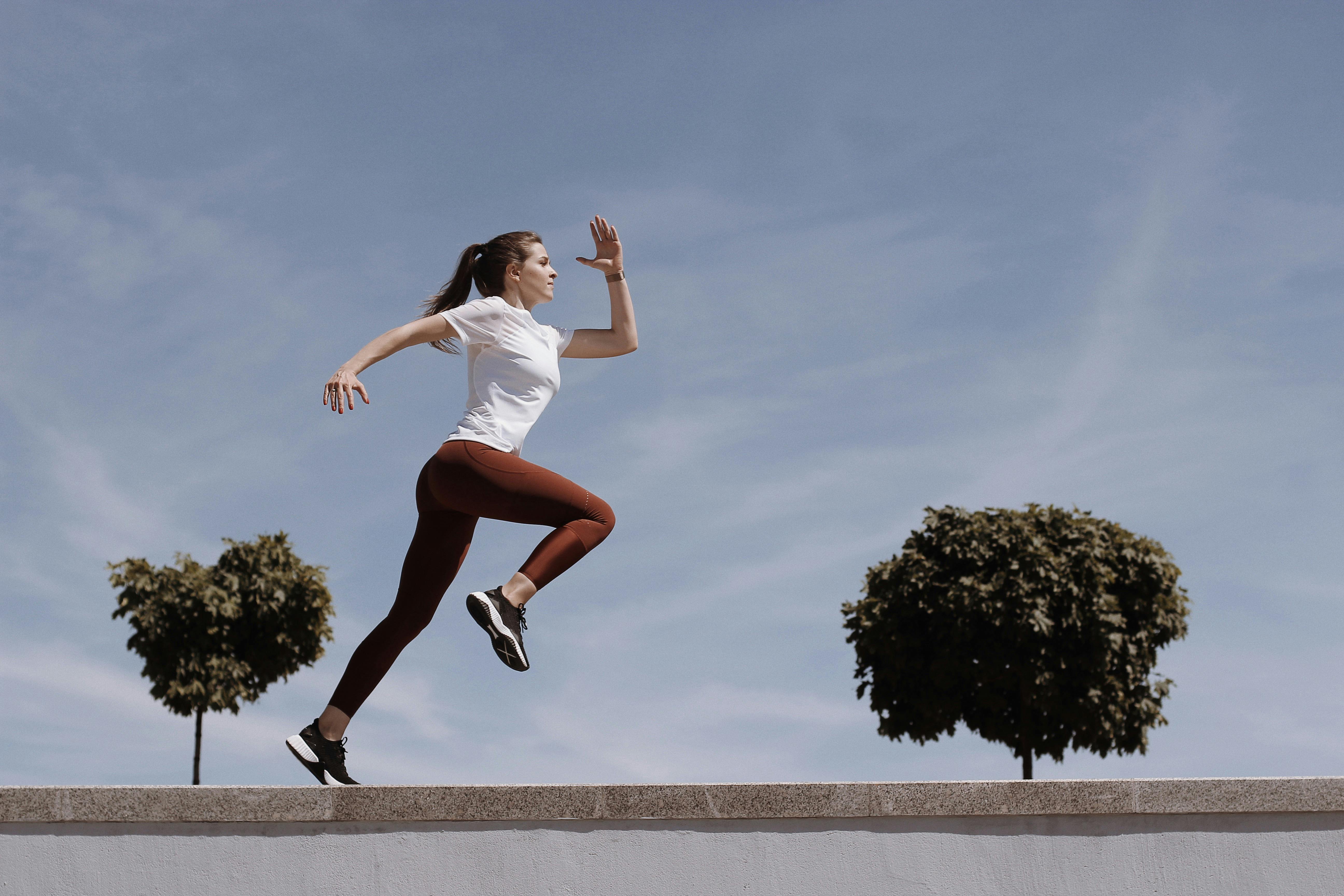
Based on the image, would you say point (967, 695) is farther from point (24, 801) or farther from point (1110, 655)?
point (24, 801)

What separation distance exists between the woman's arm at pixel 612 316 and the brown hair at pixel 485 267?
387 millimetres

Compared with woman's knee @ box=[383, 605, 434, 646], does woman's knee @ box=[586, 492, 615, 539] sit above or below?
above

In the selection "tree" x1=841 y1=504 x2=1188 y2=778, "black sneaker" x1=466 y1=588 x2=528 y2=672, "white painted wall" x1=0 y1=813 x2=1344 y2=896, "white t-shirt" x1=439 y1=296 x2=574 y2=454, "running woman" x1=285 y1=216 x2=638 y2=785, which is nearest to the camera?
"white painted wall" x1=0 y1=813 x2=1344 y2=896

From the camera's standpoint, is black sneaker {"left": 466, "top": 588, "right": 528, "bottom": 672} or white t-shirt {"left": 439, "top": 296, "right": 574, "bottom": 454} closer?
black sneaker {"left": 466, "top": 588, "right": 528, "bottom": 672}

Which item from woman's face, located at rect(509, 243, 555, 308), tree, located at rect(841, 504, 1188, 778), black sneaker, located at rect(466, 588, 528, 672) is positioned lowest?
black sneaker, located at rect(466, 588, 528, 672)

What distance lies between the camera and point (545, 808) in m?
4.85

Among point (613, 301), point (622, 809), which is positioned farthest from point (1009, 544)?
point (622, 809)

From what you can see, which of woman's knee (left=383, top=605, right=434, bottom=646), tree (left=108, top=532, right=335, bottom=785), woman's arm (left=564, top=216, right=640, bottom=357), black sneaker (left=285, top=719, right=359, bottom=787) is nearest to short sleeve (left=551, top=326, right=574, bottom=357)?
woman's arm (left=564, top=216, right=640, bottom=357)

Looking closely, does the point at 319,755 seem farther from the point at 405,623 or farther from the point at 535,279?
the point at 535,279

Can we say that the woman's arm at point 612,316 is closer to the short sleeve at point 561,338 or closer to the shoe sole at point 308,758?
the short sleeve at point 561,338

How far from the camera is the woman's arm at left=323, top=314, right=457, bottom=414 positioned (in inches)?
222

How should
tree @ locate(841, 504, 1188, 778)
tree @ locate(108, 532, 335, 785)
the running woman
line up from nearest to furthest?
the running woman, tree @ locate(841, 504, 1188, 778), tree @ locate(108, 532, 335, 785)

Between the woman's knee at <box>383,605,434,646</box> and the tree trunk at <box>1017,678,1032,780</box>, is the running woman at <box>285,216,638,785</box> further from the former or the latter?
the tree trunk at <box>1017,678,1032,780</box>

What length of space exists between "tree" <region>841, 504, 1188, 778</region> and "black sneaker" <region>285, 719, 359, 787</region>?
2171cm
